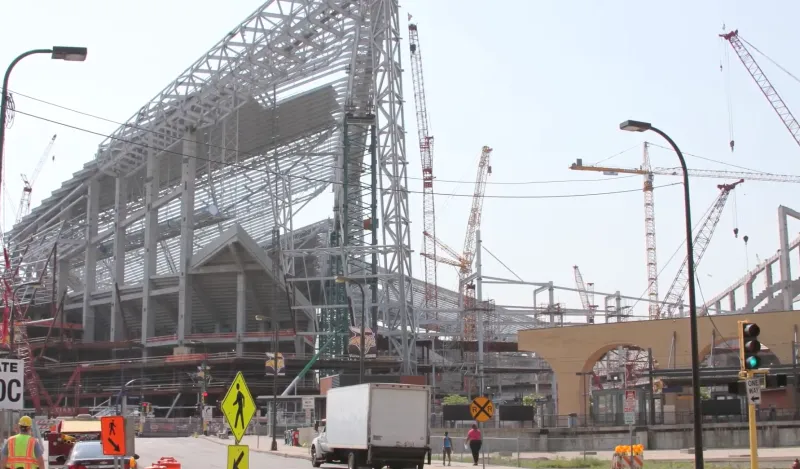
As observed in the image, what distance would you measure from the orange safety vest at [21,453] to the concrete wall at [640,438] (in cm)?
3673

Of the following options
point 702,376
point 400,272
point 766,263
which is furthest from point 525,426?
point 766,263

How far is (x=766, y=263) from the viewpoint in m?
118

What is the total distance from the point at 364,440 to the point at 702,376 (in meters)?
35.6

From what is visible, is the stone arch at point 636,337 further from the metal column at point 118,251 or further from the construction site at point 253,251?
the metal column at point 118,251

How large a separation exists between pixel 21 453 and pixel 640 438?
4378 cm

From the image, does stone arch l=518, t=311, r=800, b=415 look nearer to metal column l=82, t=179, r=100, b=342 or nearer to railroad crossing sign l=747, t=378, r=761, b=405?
railroad crossing sign l=747, t=378, r=761, b=405

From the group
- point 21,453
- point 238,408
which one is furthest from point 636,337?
point 21,453

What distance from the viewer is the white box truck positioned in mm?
33594

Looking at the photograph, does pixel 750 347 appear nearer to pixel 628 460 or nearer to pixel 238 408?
pixel 628 460

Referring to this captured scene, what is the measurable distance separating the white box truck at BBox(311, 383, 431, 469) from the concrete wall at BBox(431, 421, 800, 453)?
1540 cm

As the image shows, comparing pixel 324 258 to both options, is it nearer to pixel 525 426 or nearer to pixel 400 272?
pixel 400 272

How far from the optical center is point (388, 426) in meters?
33.9

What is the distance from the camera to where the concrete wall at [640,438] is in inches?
1961

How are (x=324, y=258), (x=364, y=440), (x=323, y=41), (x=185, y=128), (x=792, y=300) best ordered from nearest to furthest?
(x=364, y=440)
(x=323, y=41)
(x=185, y=128)
(x=792, y=300)
(x=324, y=258)
